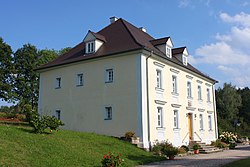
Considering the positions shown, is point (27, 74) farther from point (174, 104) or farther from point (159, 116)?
point (159, 116)

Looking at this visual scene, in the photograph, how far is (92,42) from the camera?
24328mm

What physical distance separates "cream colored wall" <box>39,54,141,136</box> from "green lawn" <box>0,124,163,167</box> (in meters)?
3.10

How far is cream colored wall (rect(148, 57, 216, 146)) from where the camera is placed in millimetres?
22031

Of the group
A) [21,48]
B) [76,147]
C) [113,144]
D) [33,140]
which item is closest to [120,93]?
[113,144]

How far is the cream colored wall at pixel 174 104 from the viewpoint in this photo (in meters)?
22.0

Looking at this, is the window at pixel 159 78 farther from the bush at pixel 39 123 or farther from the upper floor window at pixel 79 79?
the bush at pixel 39 123

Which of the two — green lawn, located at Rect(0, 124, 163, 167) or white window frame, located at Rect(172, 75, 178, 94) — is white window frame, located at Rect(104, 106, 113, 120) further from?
white window frame, located at Rect(172, 75, 178, 94)

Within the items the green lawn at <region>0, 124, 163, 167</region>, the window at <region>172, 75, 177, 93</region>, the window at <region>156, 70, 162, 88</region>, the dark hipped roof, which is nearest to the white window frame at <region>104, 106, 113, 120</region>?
the green lawn at <region>0, 124, 163, 167</region>

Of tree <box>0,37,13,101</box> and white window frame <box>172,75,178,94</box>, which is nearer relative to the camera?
white window frame <box>172,75,178,94</box>

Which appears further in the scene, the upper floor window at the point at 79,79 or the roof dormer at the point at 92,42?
the upper floor window at the point at 79,79

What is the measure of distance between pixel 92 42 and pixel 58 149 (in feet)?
39.1

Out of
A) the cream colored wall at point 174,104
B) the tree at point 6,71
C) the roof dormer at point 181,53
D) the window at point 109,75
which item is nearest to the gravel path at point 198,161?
the cream colored wall at point 174,104

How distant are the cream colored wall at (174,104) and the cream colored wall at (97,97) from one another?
1469 millimetres

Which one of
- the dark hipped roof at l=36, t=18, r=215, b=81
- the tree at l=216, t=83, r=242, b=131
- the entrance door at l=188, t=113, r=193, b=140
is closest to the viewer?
the dark hipped roof at l=36, t=18, r=215, b=81
